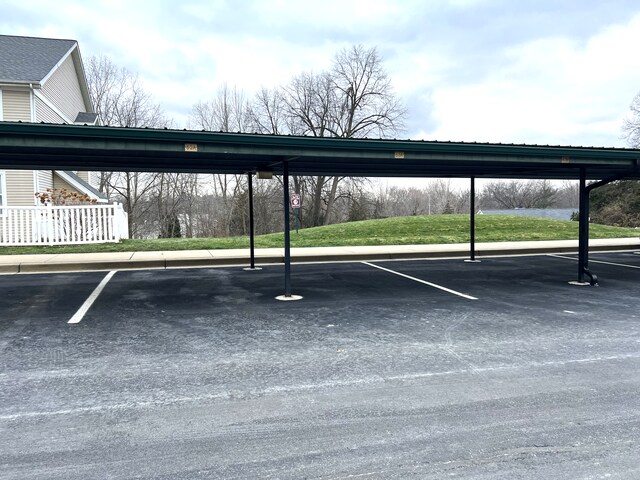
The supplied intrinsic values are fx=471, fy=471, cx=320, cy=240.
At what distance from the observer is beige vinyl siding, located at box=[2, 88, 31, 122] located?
19.7 metres

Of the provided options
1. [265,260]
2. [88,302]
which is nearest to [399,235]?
[265,260]

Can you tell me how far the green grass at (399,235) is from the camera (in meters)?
16.2

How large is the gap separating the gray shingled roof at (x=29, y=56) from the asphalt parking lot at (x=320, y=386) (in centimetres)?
1565

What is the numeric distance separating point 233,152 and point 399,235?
14.3 metres

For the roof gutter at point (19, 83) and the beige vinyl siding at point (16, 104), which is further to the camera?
the beige vinyl siding at point (16, 104)

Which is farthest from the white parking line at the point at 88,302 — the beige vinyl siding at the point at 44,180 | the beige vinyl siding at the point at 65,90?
the beige vinyl siding at the point at 65,90

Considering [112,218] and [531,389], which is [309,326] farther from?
[112,218]

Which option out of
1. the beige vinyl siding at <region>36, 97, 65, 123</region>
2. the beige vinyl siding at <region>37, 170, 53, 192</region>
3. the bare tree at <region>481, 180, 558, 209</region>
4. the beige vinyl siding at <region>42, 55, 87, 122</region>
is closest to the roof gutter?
the beige vinyl siding at <region>36, 97, 65, 123</region>

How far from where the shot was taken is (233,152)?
24.6ft

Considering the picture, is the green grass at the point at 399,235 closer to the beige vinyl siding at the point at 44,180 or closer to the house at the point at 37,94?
the house at the point at 37,94

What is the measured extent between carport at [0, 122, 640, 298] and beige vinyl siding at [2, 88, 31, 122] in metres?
11.9

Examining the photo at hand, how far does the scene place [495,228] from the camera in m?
22.6

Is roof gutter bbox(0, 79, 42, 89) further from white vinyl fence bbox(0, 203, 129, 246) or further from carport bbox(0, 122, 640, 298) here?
carport bbox(0, 122, 640, 298)

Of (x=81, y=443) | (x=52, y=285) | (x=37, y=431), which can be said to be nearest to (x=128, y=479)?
(x=81, y=443)
